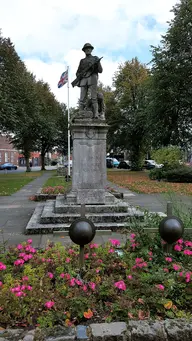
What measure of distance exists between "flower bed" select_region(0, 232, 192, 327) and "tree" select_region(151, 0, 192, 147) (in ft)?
78.6

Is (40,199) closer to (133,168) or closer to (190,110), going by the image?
(190,110)

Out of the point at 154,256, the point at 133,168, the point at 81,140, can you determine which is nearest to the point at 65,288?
the point at 154,256

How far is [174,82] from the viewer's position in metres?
26.3

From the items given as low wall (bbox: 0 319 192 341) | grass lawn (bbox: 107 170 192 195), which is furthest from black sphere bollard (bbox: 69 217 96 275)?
grass lawn (bbox: 107 170 192 195)

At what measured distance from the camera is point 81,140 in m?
7.93

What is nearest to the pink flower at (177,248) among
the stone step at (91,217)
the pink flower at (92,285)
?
the pink flower at (92,285)

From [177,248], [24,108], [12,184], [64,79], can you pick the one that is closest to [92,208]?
[177,248]

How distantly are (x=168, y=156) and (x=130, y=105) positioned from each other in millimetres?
17346

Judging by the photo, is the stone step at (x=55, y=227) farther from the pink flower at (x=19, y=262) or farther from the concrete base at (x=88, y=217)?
the pink flower at (x=19, y=262)

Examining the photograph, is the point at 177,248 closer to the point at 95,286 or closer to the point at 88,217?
the point at 95,286

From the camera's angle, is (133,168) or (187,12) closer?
(187,12)

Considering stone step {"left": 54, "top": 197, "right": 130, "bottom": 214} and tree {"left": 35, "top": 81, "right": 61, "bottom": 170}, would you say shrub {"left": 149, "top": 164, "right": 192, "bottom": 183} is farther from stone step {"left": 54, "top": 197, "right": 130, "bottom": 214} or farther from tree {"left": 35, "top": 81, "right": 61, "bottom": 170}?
tree {"left": 35, "top": 81, "right": 61, "bottom": 170}

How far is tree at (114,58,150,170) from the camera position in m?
39.1

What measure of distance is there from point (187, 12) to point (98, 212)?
24254 millimetres
